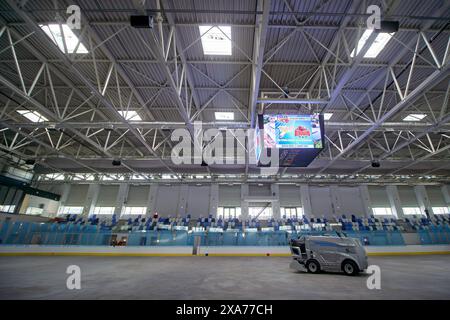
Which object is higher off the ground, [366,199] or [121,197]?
[366,199]

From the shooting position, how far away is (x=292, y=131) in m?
8.11

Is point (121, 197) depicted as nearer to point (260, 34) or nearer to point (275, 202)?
point (275, 202)

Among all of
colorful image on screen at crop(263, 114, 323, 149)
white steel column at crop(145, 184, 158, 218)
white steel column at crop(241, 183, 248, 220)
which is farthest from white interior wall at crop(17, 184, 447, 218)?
colorful image on screen at crop(263, 114, 323, 149)

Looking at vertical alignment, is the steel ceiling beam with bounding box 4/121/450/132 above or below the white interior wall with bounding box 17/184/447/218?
above

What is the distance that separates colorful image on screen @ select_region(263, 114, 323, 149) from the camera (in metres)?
7.89

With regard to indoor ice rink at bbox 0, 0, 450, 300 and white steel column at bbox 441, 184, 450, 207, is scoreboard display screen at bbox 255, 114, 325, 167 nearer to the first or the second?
indoor ice rink at bbox 0, 0, 450, 300

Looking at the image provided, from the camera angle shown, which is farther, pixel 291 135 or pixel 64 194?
pixel 64 194

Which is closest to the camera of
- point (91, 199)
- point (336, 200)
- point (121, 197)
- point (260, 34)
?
point (260, 34)

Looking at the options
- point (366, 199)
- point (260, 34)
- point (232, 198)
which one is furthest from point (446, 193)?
point (260, 34)

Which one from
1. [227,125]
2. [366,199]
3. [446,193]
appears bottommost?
[366,199]

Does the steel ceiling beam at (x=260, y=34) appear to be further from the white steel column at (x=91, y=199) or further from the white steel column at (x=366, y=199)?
the white steel column at (x=91, y=199)

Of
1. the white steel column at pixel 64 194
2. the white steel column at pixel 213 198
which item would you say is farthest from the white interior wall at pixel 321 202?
the white steel column at pixel 64 194

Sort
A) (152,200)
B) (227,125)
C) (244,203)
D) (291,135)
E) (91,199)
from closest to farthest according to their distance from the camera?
(291,135)
(227,125)
(244,203)
(152,200)
(91,199)

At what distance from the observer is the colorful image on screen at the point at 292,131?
789cm
